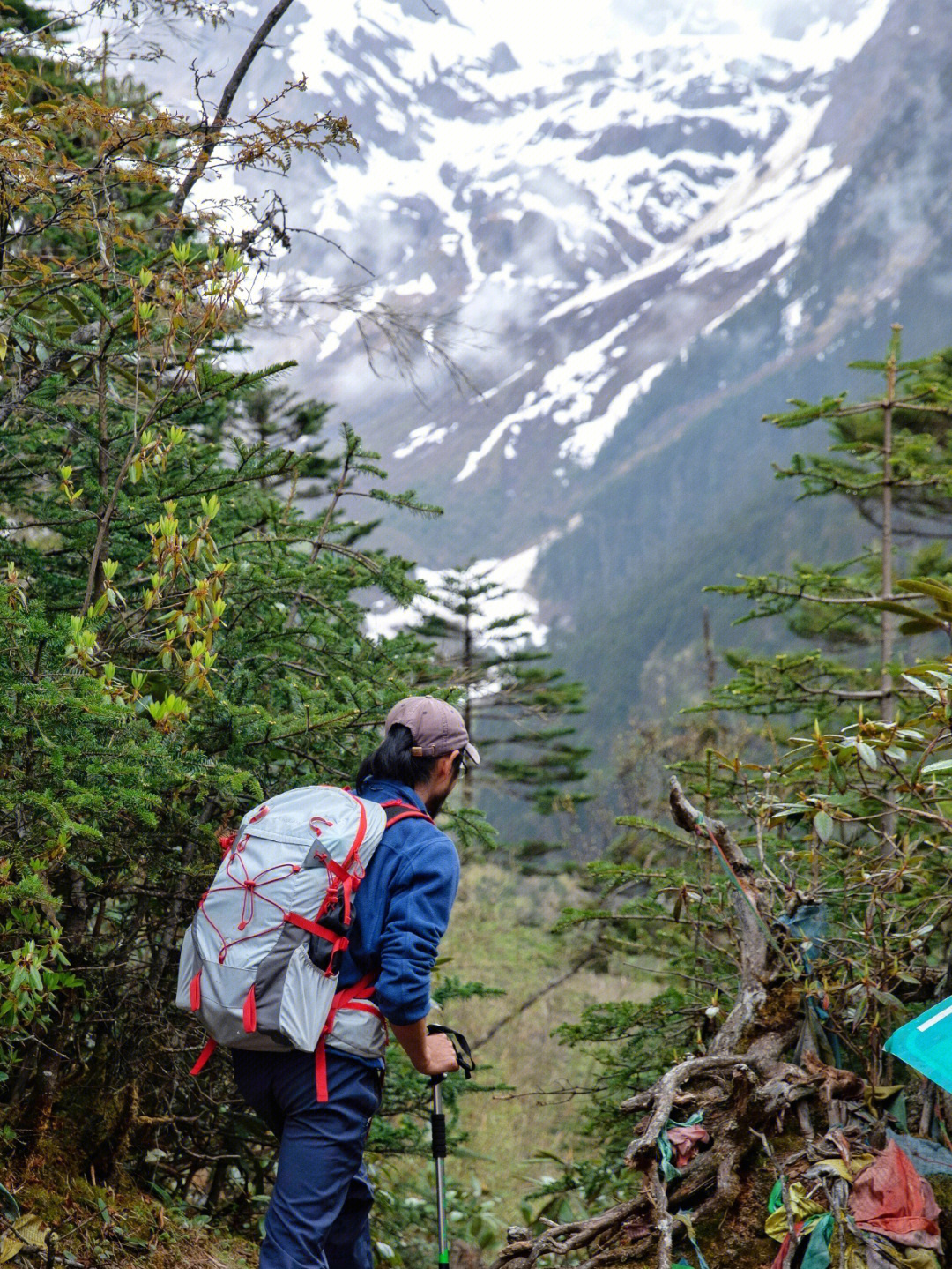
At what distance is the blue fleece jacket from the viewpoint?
7.04 feet

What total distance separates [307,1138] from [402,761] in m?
0.85

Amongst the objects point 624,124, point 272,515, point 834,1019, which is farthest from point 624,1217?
point 624,124

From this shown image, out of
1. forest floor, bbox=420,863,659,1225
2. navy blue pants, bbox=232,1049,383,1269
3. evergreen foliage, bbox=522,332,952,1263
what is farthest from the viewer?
forest floor, bbox=420,863,659,1225

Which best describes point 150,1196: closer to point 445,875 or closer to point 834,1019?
point 445,875

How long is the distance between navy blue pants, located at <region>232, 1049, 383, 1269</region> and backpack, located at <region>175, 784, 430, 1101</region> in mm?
54

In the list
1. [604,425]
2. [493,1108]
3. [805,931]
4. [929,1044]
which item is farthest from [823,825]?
[604,425]

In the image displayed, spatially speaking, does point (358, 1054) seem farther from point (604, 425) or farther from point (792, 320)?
point (792, 320)

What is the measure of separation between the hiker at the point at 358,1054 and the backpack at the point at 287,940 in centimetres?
3

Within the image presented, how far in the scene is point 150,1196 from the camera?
3.46 meters

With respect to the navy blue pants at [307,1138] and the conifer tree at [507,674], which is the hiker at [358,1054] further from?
the conifer tree at [507,674]

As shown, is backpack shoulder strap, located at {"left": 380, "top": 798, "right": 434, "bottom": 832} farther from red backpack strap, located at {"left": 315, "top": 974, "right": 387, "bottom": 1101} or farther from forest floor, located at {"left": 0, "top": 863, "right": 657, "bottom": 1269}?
forest floor, located at {"left": 0, "top": 863, "right": 657, "bottom": 1269}

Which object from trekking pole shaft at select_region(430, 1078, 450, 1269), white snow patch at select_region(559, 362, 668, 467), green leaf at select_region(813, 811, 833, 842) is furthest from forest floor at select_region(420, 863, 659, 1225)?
white snow patch at select_region(559, 362, 668, 467)

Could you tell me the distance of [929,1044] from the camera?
2.10 meters

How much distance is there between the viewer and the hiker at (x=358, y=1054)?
7.08 ft
